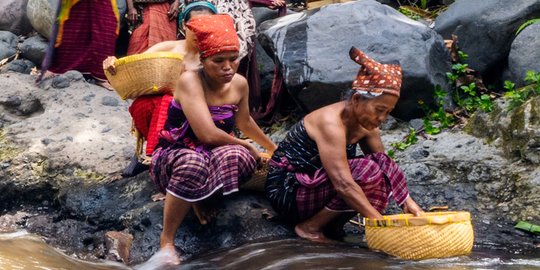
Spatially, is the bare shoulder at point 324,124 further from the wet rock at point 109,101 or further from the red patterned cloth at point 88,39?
the red patterned cloth at point 88,39

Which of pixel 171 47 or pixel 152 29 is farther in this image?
pixel 152 29

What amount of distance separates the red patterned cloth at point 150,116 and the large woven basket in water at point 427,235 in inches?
68.7

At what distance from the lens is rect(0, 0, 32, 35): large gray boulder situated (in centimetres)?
923

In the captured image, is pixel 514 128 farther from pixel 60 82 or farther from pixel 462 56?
pixel 60 82

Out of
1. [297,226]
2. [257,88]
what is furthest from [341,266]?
[257,88]

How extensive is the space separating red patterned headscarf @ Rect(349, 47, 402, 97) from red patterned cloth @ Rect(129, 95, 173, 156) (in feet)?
4.91

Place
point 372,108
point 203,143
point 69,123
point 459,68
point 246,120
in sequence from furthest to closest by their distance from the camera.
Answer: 1. point 459,68
2. point 69,123
3. point 246,120
4. point 203,143
5. point 372,108

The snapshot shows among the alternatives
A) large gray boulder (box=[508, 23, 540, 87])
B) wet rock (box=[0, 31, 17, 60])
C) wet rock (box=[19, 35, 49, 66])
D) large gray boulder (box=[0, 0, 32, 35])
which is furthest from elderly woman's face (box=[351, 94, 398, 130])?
large gray boulder (box=[0, 0, 32, 35])

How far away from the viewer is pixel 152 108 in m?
5.41

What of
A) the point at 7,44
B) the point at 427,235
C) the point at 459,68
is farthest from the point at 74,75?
the point at 427,235

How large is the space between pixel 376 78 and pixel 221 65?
876mm

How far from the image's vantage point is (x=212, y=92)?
4.79 m

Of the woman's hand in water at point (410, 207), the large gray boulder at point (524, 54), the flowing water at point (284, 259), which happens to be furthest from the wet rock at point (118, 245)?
the large gray boulder at point (524, 54)

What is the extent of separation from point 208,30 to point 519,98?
7.44 feet
